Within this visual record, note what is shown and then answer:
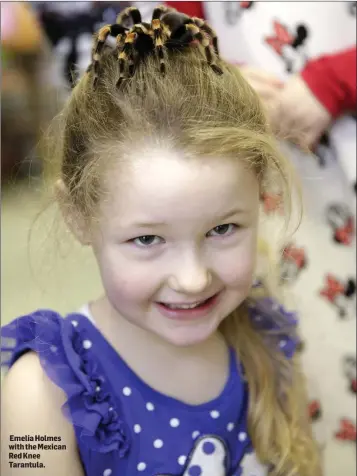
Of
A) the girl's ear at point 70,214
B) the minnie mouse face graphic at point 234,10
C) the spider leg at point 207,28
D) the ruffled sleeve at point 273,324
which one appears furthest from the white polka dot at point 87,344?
the minnie mouse face graphic at point 234,10

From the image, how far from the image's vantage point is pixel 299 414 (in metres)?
0.74

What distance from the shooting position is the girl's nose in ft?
1.70

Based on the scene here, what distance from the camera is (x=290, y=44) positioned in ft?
2.64

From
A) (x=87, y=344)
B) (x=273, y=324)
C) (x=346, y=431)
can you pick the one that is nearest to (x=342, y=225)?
(x=273, y=324)

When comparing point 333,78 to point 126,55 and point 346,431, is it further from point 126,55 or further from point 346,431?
point 346,431

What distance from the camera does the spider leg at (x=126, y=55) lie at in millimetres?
514

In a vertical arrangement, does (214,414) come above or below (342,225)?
below

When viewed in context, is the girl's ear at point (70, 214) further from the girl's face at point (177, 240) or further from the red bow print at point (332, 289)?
the red bow print at point (332, 289)

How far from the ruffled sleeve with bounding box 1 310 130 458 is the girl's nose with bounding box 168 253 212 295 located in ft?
0.45

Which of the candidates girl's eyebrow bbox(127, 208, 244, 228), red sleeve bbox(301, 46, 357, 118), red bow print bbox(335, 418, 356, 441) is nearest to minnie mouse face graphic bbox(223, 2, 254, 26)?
red sleeve bbox(301, 46, 357, 118)

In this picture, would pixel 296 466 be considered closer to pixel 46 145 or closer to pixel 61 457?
pixel 61 457

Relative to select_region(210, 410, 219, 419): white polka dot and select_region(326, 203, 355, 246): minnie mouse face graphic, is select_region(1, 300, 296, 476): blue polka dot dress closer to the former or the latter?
select_region(210, 410, 219, 419): white polka dot

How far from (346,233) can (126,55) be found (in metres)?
0.46

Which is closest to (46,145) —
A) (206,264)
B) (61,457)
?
(206,264)
